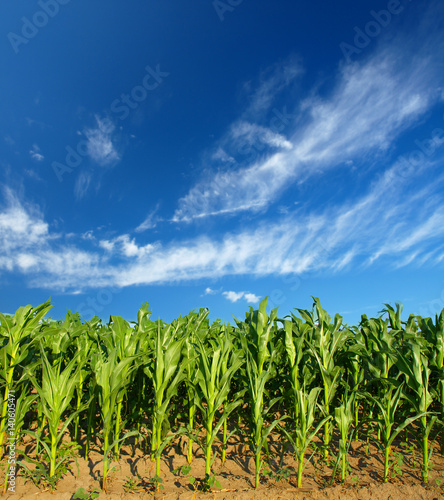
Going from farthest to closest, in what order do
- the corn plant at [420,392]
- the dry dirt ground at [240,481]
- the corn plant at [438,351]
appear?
the corn plant at [438,351], the corn plant at [420,392], the dry dirt ground at [240,481]

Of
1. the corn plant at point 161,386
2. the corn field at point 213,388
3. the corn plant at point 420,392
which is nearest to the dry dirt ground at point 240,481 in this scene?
the corn field at point 213,388

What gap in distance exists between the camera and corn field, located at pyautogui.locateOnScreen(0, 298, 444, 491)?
3.31 meters

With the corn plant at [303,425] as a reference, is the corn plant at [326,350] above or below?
above

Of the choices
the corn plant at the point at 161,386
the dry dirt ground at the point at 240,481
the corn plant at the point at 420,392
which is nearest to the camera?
the dry dirt ground at the point at 240,481

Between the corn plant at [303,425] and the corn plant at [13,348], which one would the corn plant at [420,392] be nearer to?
the corn plant at [303,425]

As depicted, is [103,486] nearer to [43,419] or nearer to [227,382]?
[43,419]

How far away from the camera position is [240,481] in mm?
3369

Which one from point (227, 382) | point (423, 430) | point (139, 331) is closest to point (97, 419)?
point (139, 331)

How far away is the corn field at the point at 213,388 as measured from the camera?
10.9ft

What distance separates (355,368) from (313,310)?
948 mm

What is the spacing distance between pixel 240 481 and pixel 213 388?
3.50ft

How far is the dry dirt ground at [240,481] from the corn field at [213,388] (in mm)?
98

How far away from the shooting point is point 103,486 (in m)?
3.17

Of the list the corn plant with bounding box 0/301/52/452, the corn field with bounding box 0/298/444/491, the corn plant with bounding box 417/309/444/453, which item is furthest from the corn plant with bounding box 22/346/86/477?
the corn plant with bounding box 417/309/444/453
